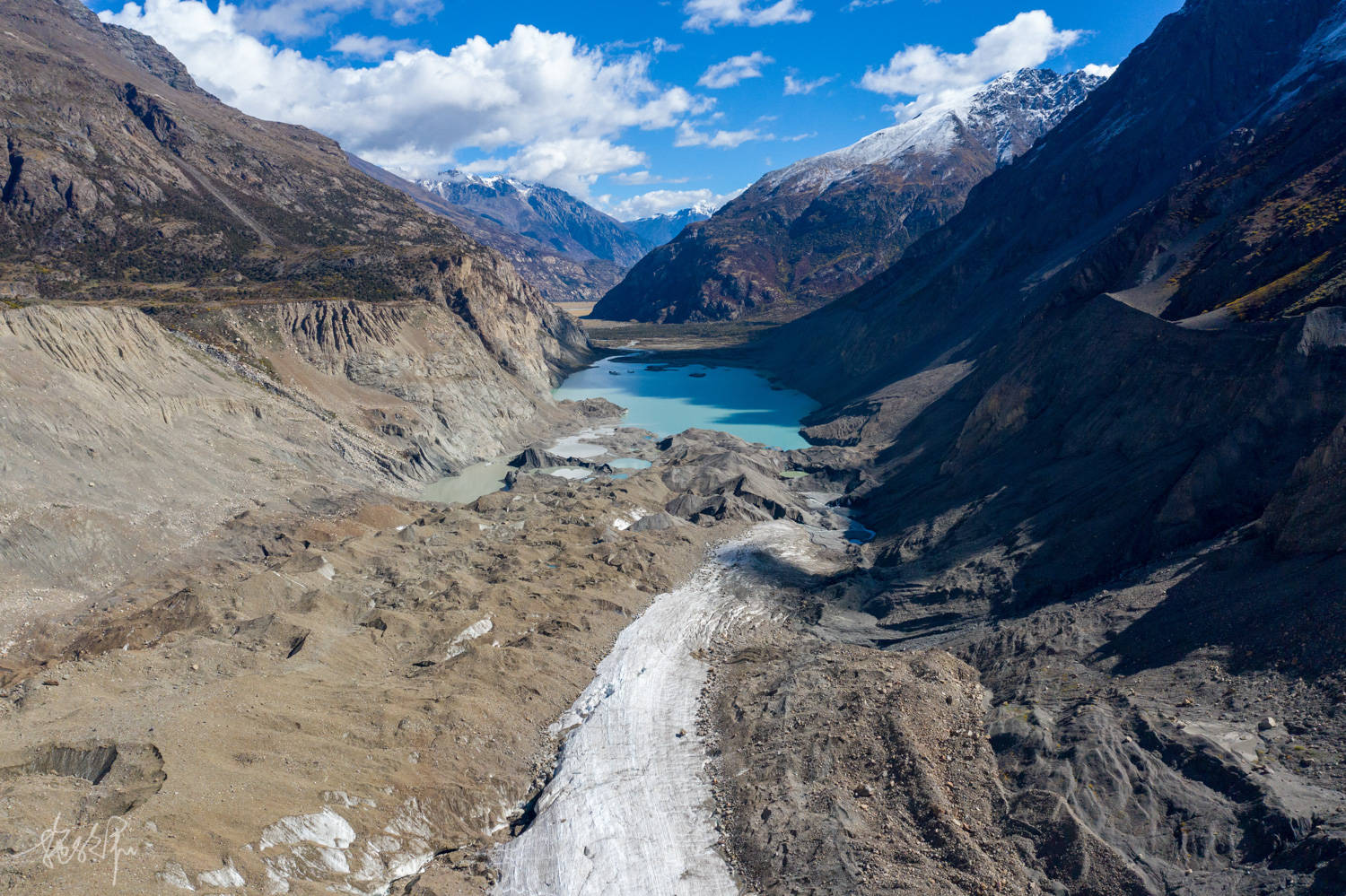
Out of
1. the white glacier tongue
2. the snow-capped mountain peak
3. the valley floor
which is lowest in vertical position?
the white glacier tongue

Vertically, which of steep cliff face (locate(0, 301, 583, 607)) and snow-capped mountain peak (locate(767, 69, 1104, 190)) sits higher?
snow-capped mountain peak (locate(767, 69, 1104, 190))

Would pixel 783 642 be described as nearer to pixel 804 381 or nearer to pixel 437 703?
pixel 437 703

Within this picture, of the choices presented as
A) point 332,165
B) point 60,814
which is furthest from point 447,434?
point 332,165

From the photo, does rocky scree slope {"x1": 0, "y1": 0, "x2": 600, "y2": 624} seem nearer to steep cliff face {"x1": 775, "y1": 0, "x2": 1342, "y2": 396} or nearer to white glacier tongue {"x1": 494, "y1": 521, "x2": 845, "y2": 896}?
white glacier tongue {"x1": 494, "y1": 521, "x2": 845, "y2": 896}

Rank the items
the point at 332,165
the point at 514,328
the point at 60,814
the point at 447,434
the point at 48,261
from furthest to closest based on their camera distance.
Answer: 1. the point at 332,165
2. the point at 514,328
3. the point at 48,261
4. the point at 447,434
5. the point at 60,814

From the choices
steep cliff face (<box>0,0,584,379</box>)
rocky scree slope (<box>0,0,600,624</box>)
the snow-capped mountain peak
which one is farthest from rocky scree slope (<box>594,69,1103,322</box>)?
steep cliff face (<box>0,0,584,379</box>)

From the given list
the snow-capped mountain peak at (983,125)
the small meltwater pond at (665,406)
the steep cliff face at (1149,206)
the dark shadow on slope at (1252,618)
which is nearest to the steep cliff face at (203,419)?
the small meltwater pond at (665,406)
